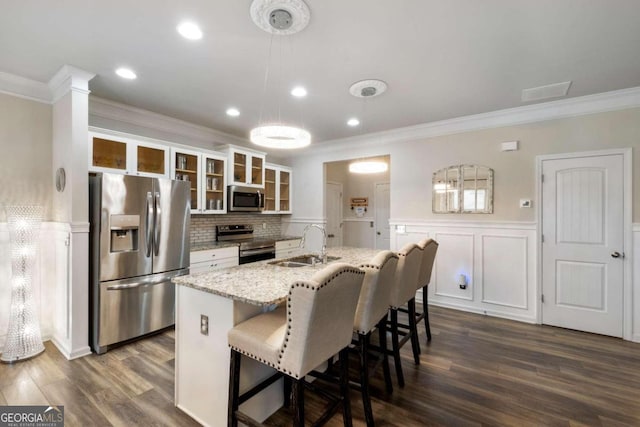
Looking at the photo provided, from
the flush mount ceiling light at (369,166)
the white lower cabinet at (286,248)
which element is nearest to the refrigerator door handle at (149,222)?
the white lower cabinet at (286,248)

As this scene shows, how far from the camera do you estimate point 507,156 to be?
373 centimetres

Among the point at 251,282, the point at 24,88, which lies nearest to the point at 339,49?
the point at 251,282

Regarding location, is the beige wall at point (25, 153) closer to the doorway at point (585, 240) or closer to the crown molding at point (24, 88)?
the crown molding at point (24, 88)

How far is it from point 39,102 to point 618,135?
6.05 metres

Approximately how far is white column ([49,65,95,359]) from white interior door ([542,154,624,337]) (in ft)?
16.2

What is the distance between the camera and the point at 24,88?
2826 millimetres

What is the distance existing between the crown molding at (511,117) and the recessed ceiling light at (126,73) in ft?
10.2

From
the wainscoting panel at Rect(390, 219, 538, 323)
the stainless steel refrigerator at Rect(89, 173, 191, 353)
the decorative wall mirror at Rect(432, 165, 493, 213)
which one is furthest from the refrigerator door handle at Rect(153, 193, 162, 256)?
the decorative wall mirror at Rect(432, 165, 493, 213)

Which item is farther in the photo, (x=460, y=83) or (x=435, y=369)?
(x=460, y=83)

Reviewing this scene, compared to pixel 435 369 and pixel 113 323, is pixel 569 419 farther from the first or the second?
pixel 113 323

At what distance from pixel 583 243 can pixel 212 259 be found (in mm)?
4453

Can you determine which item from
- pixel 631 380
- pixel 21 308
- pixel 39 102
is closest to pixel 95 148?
pixel 39 102

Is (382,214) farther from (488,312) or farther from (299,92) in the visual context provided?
(299,92)

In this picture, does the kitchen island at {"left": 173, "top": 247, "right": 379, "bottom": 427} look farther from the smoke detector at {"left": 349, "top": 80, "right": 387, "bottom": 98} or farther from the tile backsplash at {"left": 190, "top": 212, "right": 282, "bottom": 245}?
the tile backsplash at {"left": 190, "top": 212, "right": 282, "bottom": 245}
